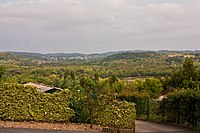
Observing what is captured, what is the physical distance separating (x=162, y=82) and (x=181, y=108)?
36.4m

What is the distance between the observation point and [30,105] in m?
20.2

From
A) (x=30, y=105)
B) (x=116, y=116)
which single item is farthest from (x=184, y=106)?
(x=30, y=105)

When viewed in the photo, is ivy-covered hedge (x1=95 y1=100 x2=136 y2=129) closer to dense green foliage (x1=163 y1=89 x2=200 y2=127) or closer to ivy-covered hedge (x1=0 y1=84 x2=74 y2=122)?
ivy-covered hedge (x1=0 y1=84 x2=74 y2=122)

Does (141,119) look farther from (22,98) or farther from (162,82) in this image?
(162,82)

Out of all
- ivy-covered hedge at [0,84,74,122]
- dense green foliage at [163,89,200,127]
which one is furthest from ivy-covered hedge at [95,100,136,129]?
dense green foliage at [163,89,200,127]

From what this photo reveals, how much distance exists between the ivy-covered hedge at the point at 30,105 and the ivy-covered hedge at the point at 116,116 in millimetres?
1678

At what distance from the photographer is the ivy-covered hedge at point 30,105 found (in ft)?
65.3

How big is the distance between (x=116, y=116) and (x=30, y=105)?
465 cm

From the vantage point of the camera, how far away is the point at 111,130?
18203 millimetres

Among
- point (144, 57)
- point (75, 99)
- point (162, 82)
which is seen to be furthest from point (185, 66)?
point (144, 57)

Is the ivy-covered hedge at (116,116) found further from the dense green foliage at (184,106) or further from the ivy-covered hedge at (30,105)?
the dense green foliage at (184,106)

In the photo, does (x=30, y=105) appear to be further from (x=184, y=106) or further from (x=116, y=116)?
(x=184, y=106)

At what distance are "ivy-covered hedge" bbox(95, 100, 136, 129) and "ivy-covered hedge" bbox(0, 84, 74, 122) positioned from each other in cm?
168

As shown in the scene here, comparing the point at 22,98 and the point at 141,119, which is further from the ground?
the point at 22,98
